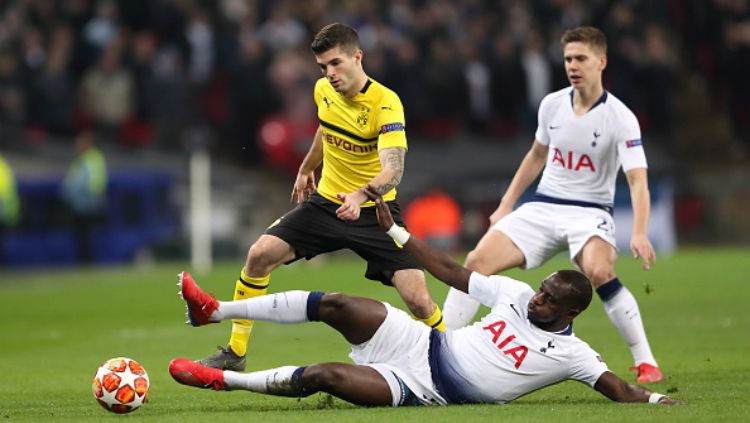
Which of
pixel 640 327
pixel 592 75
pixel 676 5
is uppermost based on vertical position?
pixel 676 5

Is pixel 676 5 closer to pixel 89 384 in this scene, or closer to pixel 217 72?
pixel 217 72

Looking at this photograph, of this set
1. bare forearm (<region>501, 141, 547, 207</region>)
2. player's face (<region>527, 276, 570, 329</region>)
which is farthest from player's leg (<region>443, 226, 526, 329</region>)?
player's face (<region>527, 276, 570, 329</region>)

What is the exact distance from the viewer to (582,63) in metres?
10.1

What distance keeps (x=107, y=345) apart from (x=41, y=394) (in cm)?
386

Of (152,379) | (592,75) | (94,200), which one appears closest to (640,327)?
(592,75)

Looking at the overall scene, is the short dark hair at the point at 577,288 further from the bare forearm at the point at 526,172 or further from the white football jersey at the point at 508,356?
the bare forearm at the point at 526,172

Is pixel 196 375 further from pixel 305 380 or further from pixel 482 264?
pixel 482 264

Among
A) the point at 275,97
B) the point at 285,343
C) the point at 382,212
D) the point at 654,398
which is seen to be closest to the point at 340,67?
the point at 382,212

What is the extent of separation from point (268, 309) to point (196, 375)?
0.63 metres

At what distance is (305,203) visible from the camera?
389 inches

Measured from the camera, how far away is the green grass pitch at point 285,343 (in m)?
8.05

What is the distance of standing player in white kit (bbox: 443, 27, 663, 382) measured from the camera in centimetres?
1002

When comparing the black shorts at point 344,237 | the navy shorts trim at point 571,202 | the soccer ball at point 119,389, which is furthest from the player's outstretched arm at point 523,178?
the soccer ball at point 119,389

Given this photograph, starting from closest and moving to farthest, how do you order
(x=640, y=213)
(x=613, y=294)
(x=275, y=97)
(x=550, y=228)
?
(x=640, y=213)
(x=613, y=294)
(x=550, y=228)
(x=275, y=97)
